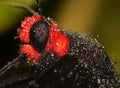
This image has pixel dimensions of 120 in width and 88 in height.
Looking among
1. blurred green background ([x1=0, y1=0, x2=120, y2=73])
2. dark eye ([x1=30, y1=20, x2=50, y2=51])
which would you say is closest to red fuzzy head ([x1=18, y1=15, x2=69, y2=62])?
dark eye ([x1=30, y1=20, x2=50, y2=51])

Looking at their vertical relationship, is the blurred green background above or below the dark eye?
above

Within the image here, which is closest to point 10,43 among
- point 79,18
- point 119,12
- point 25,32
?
point 79,18

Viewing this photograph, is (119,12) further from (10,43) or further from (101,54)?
(101,54)

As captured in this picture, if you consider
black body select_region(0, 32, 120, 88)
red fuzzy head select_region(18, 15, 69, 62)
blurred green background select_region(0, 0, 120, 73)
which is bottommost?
black body select_region(0, 32, 120, 88)

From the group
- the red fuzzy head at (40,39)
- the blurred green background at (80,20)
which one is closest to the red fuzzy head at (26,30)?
the red fuzzy head at (40,39)

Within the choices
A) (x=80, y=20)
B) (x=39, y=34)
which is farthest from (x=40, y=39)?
(x=80, y=20)

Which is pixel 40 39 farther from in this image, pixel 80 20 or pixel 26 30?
pixel 80 20

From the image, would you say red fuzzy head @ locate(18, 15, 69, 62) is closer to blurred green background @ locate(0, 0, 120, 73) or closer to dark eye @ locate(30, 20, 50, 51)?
dark eye @ locate(30, 20, 50, 51)
